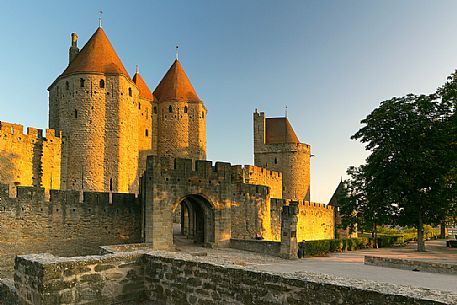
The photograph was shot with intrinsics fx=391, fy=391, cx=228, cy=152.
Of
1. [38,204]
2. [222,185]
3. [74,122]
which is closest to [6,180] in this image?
[74,122]

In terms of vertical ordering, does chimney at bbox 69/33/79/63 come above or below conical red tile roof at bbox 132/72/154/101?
above

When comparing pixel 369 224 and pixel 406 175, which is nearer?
pixel 406 175

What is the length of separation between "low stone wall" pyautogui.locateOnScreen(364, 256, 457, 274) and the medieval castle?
3.82 meters

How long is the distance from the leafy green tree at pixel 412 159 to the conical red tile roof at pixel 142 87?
21524 mm

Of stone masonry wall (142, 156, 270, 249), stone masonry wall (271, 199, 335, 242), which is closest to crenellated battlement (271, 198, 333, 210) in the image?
stone masonry wall (271, 199, 335, 242)

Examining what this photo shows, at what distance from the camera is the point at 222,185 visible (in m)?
19.2

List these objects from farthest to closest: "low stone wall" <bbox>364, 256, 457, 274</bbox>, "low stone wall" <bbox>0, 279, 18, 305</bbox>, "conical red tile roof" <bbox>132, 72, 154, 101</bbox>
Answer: "conical red tile roof" <bbox>132, 72, 154, 101</bbox> < "low stone wall" <bbox>364, 256, 457, 274</bbox> < "low stone wall" <bbox>0, 279, 18, 305</bbox>

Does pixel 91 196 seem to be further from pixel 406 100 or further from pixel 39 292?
pixel 406 100

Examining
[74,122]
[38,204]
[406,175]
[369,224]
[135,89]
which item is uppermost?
[135,89]

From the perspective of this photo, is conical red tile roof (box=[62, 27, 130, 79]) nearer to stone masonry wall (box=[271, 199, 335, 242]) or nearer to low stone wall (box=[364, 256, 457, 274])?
stone masonry wall (box=[271, 199, 335, 242])

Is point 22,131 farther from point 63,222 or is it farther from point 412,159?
point 412,159

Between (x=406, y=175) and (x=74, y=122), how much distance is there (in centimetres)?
2316

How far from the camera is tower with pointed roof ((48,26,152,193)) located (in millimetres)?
28984

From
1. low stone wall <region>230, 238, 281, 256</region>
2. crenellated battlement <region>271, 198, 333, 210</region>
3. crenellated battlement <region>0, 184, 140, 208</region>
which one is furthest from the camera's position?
crenellated battlement <region>271, 198, 333, 210</region>
